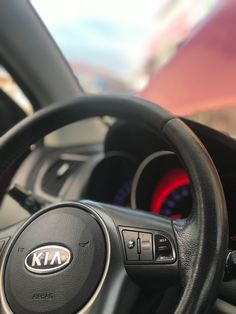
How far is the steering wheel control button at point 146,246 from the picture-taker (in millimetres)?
844

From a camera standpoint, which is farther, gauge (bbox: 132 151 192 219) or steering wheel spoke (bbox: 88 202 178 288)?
gauge (bbox: 132 151 192 219)

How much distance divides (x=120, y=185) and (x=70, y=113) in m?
0.53

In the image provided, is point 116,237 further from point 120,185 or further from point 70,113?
point 120,185

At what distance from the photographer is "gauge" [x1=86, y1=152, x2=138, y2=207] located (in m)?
1.47

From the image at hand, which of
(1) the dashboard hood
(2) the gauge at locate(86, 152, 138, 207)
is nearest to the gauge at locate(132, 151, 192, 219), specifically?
(2) the gauge at locate(86, 152, 138, 207)

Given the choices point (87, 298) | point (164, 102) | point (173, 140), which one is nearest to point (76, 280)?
point (87, 298)

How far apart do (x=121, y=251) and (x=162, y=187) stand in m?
0.48

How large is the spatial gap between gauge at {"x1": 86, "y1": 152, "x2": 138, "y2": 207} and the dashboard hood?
34.5 inches

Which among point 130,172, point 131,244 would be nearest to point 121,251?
point 131,244

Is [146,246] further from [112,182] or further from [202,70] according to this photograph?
[202,70]

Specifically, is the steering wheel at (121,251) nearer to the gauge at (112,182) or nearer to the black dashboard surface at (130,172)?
the black dashboard surface at (130,172)

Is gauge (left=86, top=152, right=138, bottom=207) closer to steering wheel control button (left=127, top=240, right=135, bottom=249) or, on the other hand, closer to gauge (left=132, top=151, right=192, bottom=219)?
gauge (left=132, top=151, right=192, bottom=219)

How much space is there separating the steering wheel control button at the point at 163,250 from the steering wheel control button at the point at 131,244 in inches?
1.3

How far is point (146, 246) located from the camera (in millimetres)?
851
